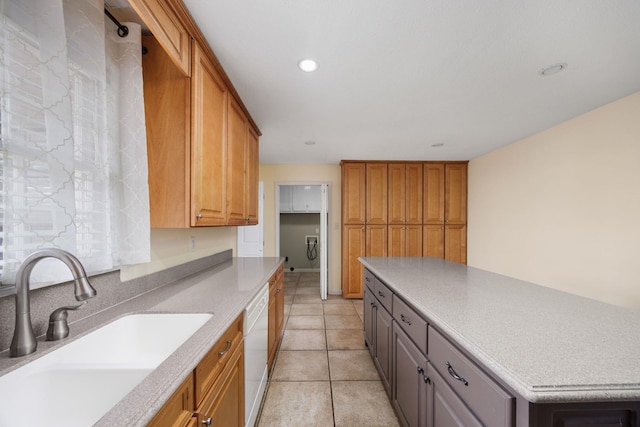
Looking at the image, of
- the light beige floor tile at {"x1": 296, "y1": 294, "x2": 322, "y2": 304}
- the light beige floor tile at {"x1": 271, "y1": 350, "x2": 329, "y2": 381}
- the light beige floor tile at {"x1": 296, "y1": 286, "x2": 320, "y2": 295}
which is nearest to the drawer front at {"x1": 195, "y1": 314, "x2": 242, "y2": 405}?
the light beige floor tile at {"x1": 271, "y1": 350, "x2": 329, "y2": 381}

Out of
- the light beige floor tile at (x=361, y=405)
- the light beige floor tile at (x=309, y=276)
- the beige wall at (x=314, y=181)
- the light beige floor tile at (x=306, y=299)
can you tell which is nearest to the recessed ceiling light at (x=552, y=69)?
the light beige floor tile at (x=361, y=405)

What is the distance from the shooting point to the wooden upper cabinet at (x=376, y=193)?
420 centimetres

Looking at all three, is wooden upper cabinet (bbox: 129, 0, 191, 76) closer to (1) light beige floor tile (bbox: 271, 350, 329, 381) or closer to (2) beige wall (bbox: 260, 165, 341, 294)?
(1) light beige floor tile (bbox: 271, 350, 329, 381)

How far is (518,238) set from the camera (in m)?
3.22

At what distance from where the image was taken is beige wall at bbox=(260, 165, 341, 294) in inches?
179

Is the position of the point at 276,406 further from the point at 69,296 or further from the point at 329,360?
the point at 69,296

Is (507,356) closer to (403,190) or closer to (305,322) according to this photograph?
(305,322)

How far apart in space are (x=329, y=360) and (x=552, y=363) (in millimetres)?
2006

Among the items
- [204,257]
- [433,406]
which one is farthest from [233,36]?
[433,406]

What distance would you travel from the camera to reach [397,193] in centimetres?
423

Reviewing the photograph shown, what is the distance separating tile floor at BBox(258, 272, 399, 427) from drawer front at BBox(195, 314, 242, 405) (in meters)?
0.91

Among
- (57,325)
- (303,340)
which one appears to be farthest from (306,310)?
(57,325)

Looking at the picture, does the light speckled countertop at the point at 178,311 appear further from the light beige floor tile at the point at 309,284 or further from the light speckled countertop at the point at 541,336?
the light beige floor tile at the point at 309,284

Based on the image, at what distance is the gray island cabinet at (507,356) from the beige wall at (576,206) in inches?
55.6
